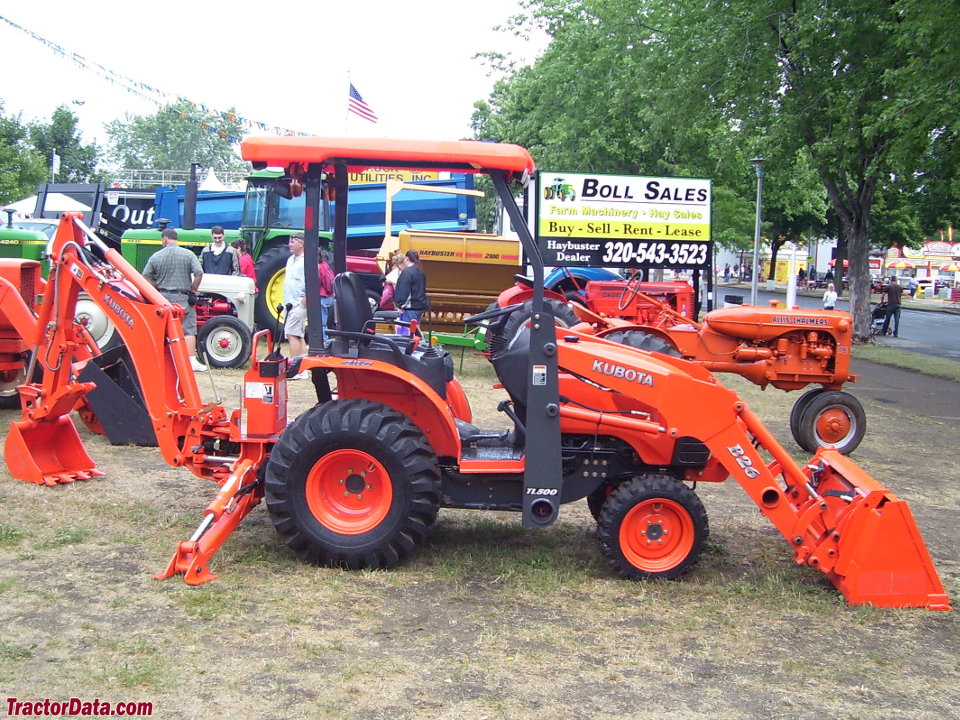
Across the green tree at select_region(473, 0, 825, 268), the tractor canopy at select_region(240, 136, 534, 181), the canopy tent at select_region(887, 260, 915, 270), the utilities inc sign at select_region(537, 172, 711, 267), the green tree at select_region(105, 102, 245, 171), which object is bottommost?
the tractor canopy at select_region(240, 136, 534, 181)

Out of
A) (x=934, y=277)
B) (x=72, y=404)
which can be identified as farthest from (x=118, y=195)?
(x=934, y=277)

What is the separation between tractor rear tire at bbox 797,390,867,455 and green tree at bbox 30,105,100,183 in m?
54.7

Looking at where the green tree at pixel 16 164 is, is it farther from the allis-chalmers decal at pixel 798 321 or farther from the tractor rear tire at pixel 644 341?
the allis-chalmers decal at pixel 798 321

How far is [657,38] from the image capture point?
20719 millimetres

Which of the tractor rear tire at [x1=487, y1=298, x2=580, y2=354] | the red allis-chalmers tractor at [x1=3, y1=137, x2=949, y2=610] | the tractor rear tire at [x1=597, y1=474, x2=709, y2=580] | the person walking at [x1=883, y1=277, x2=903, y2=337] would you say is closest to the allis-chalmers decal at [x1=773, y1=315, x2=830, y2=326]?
the tractor rear tire at [x1=487, y1=298, x2=580, y2=354]

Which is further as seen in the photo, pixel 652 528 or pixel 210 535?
pixel 652 528

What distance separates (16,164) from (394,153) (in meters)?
41.2

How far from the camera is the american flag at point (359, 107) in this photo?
18.9m

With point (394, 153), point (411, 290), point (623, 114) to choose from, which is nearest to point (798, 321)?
point (411, 290)

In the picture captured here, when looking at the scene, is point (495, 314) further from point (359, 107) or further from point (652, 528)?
point (359, 107)

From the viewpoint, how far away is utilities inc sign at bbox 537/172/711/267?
1573 cm

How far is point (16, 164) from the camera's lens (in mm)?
41094

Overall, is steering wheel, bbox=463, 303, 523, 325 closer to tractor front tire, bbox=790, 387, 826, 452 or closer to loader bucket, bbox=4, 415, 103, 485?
loader bucket, bbox=4, 415, 103, 485

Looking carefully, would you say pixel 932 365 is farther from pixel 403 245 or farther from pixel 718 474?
pixel 718 474
